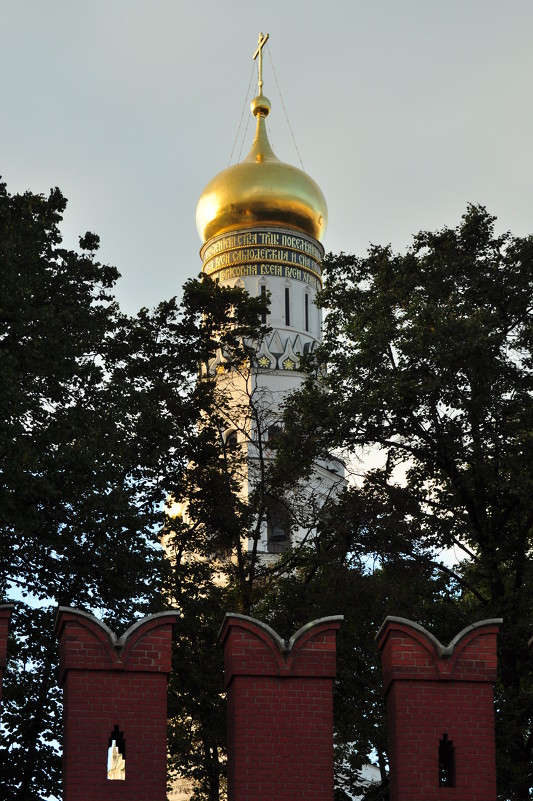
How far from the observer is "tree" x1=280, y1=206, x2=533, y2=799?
21484mm

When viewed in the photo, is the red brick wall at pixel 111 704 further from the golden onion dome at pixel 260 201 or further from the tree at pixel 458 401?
the golden onion dome at pixel 260 201

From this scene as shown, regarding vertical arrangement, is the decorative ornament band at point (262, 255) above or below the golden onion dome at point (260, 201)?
below

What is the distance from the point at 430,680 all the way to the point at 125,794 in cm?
245

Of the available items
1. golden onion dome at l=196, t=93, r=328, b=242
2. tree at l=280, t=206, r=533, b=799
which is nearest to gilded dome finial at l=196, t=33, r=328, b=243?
golden onion dome at l=196, t=93, r=328, b=242

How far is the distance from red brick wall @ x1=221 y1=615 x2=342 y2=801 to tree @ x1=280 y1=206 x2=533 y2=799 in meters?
8.50

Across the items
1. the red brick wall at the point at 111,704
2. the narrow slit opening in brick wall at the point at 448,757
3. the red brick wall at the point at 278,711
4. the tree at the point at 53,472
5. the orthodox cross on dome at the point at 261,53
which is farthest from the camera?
the orthodox cross on dome at the point at 261,53

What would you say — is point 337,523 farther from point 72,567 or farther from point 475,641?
point 475,641

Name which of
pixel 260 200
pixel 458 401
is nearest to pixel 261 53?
pixel 260 200

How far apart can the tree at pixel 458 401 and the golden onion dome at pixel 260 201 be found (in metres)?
34.1

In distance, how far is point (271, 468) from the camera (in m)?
24.9

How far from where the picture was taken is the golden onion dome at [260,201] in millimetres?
58188

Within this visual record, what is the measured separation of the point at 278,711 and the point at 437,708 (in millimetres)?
1206

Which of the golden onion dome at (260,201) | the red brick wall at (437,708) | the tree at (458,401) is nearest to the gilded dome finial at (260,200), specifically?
the golden onion dome at (260,201)

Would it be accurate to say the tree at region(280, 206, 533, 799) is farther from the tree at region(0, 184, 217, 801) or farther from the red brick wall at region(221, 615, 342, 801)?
the red brick wall at region(221, 615, 342, 801)
